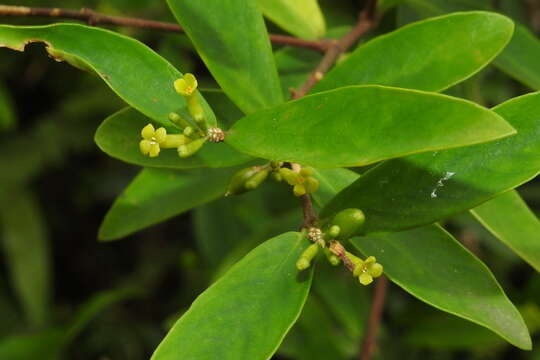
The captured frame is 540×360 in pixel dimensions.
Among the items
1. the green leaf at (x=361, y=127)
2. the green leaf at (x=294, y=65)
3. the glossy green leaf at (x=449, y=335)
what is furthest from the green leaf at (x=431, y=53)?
the glossy green leaf at (x=449, y=335)

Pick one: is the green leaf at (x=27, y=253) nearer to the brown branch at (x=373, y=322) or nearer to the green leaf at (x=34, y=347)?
the green leaf at (x=34, y=347)

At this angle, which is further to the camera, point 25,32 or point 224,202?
point 224,202

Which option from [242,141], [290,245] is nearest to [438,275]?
[290,245]

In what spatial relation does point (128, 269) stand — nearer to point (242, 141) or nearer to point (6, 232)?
point (6, 232)

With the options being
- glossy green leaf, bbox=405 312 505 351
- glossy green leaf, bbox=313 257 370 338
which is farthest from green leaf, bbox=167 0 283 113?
glossy green leaf, bbox=405 312 505 351

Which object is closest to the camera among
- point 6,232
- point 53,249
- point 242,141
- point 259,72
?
point 242,141

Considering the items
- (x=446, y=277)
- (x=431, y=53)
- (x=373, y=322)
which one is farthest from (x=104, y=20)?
(x=373, y=322)

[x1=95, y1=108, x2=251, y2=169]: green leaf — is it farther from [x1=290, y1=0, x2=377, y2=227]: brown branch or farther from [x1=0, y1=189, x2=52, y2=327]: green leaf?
[x1=0, y1=189, x2=52, y2=327]: green leaf
